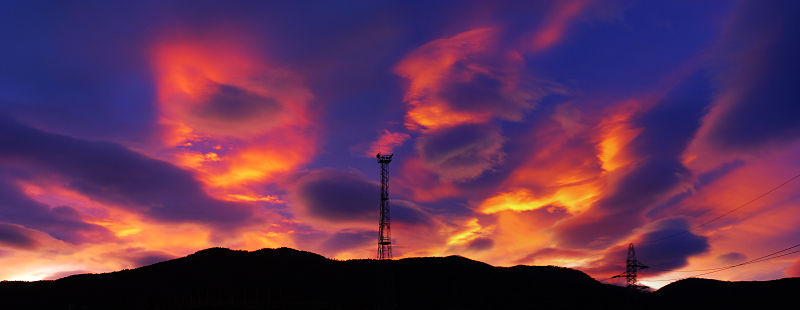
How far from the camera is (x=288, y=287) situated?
5792 inches

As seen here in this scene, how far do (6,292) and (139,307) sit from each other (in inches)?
2237

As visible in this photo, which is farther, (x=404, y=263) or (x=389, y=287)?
(x=404, y=263)

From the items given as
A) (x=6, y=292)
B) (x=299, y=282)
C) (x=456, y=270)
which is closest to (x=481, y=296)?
(x=456, y=270)

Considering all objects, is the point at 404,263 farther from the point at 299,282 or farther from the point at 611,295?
the point at 611,295

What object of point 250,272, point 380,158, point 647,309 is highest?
point 380,158

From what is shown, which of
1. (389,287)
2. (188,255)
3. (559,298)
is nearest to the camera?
(389,287)

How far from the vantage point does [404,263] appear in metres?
178

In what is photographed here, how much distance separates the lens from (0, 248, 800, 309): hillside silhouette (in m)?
137

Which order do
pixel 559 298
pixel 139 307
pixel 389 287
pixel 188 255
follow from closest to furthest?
pixel 389 287 < pixel 139 307 < pixel 559 298 < pixel 188 255

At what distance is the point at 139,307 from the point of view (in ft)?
410

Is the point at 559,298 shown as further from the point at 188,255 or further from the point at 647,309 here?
the point at 188,255

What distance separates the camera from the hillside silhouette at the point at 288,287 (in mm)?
136625

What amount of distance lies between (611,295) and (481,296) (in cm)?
5406

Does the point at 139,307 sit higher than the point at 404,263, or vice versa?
the point at 404,263
